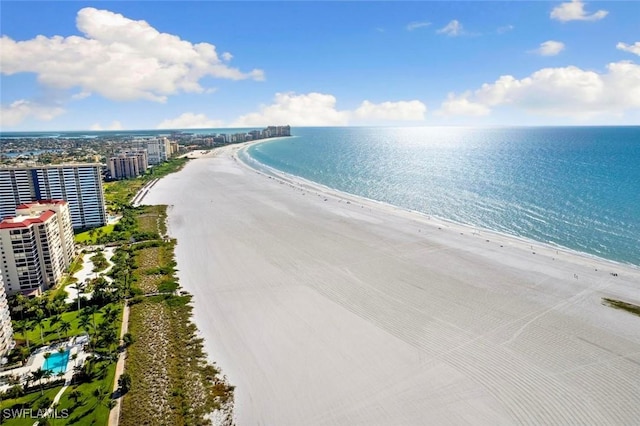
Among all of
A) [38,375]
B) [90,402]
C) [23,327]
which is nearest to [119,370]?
[90,402]

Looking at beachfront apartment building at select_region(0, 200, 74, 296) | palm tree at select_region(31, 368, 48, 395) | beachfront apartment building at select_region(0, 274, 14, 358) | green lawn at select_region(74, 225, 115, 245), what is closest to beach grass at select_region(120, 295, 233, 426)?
palm tree at select_region(31, 368, 48, 395)

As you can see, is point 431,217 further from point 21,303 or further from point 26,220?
point 21,303

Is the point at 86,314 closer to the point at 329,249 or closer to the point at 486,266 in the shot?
the point at 329,249

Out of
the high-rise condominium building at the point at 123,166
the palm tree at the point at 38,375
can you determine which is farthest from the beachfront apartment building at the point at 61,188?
the high-rise condominium building at the point at 123,166

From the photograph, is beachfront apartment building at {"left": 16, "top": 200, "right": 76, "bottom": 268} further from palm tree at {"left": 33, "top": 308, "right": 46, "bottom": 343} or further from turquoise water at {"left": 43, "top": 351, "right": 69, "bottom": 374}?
turquoise water at {"left": 43, "top": 351, "right": 69, "bottom": 374}

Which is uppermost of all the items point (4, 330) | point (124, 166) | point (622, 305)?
point (124, 166)

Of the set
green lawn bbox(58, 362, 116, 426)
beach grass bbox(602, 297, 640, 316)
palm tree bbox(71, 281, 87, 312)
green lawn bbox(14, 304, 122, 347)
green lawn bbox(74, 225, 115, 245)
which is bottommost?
green lawn bbox(58, 362, 116, 426)

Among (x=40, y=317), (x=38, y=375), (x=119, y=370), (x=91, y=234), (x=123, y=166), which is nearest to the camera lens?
(x=38, y=375)

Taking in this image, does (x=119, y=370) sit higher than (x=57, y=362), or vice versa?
(x=57, y=362)
